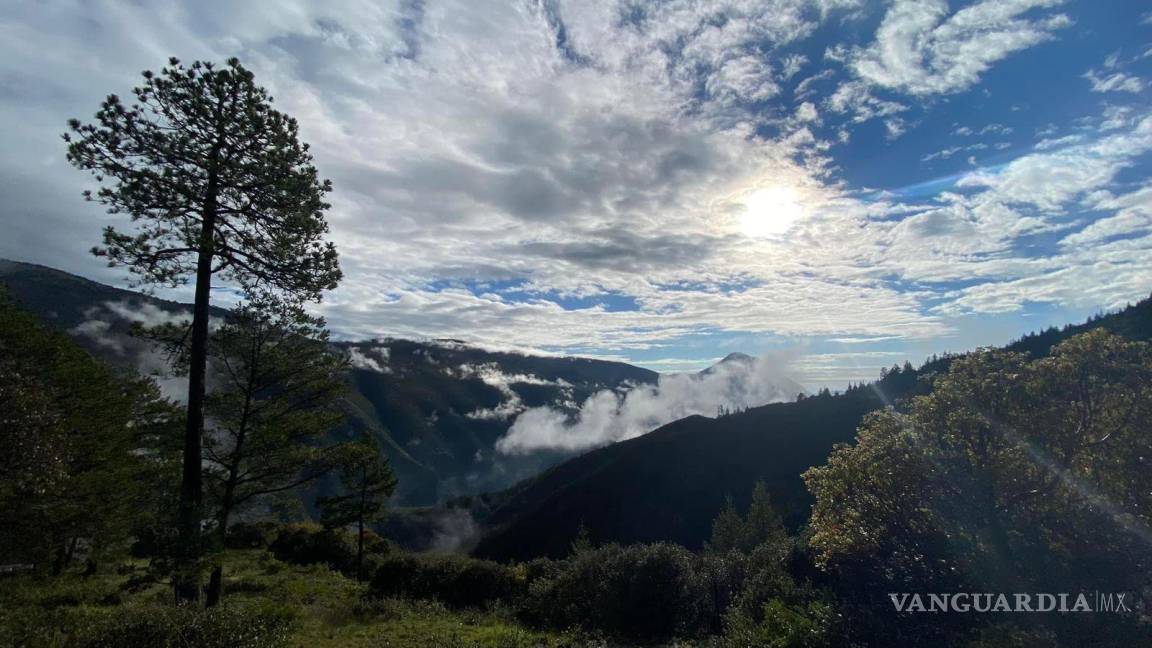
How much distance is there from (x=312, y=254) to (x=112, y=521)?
60.8 feet

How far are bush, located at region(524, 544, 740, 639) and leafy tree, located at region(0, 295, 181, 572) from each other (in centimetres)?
1135

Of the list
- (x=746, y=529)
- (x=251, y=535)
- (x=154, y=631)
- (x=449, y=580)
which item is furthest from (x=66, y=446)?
(x=746, y=529)

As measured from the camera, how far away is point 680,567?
49.2 feet

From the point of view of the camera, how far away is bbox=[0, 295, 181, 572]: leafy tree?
10383mm

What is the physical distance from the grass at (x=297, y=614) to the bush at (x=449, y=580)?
44.6 inches

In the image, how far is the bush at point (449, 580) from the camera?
17.9 meters

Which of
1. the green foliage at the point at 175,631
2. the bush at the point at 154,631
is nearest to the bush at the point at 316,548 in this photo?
the bush at the point at 154,631

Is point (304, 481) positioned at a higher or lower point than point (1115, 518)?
lower

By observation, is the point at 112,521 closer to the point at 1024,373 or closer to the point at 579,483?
the point at 1024,373

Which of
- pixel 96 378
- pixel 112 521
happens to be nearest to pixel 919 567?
Result: pixel 112 521

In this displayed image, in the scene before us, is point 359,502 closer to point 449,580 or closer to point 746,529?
point 449,580

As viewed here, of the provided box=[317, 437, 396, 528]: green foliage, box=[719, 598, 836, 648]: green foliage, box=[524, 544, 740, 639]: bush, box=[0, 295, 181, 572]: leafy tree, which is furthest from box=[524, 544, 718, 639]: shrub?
box=[317, 437, 396, 528]: green foliage

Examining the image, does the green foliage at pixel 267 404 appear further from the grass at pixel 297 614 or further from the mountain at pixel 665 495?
the mountain at pixel 665 495

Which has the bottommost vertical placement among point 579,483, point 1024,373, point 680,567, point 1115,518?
point 579,483
